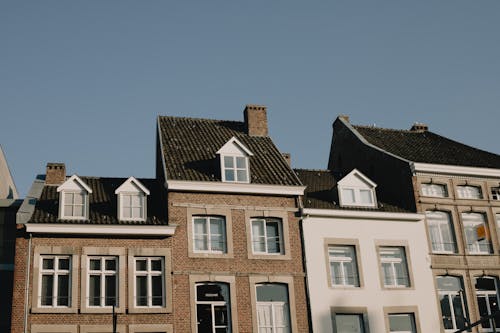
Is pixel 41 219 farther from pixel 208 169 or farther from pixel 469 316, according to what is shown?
pixel 469 316

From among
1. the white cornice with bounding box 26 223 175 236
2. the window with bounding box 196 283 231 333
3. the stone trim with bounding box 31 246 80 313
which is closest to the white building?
the window with bounding box 196 283 231 333

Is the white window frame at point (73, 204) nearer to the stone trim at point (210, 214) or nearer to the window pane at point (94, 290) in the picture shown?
the window pane at point (94, 290)

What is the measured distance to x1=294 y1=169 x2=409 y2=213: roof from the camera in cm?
3391

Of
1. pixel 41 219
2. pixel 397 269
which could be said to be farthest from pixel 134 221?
pixel 397 269

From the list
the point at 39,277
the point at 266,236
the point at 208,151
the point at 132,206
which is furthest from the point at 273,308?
the point at 39,277

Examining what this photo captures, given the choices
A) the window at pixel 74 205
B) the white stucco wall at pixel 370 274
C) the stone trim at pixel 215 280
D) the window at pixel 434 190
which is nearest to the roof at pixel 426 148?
the window at pixel 434 190

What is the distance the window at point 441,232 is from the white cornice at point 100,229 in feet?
Result: 42.0

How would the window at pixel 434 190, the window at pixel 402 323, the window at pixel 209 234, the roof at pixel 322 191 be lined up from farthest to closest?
1. the window at pixel 434 190
2. the roof at pixel 322 191
3. the window at pixel 402 323
4. the window at pixel 209 234

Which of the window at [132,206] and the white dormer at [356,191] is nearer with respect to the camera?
the window at [132,206]

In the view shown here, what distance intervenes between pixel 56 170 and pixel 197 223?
24.1 feet

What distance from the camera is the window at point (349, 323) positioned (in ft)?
104

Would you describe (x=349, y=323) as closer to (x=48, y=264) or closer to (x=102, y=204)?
(x=102, y=204)

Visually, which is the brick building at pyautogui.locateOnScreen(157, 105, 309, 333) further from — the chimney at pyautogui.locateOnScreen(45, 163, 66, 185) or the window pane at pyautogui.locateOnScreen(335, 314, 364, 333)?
the chimney at pyautogui.locateOnScreen(45, 163, 66, 185)

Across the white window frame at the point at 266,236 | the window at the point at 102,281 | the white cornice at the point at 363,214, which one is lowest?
the window at the point at 102,281
